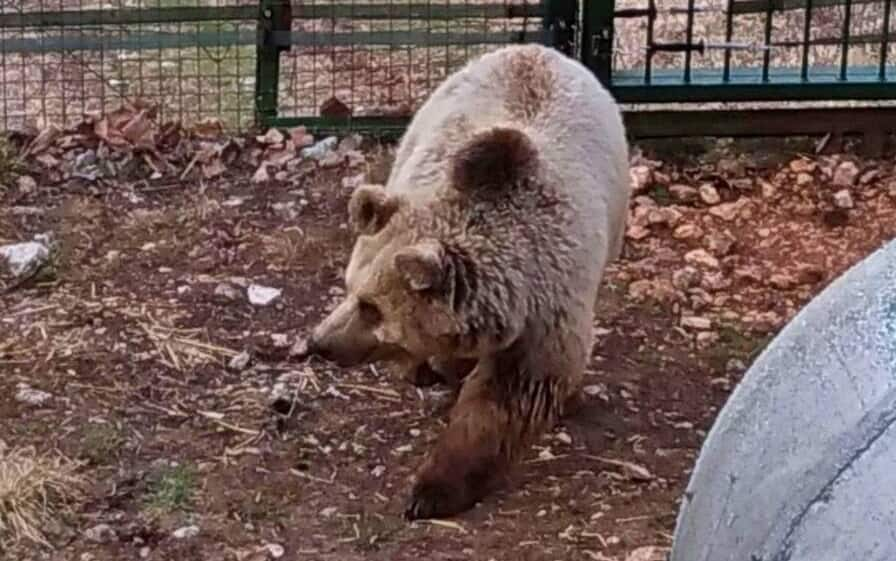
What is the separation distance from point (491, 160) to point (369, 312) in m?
0.52

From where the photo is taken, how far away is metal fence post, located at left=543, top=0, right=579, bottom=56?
7.31 m

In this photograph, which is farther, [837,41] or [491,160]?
[837,41]

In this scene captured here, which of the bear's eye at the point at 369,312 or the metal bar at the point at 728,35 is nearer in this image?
the bear's eye at the point at 369,312

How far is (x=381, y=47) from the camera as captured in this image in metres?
7.65

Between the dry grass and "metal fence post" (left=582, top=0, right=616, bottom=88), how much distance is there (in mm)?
3184

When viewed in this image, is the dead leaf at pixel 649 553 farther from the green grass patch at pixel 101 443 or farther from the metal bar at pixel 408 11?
the metal bar at pixel 408 11

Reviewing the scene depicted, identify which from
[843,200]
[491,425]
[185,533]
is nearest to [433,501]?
[491,425]

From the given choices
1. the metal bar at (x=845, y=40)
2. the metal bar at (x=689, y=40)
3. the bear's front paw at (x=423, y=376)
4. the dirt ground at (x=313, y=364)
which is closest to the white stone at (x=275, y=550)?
the dirt ground at (x=313, y=364)

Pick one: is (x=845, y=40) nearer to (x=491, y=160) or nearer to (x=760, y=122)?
(x=760, y=122)

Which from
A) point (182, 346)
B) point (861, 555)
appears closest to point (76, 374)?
point (182, 346)

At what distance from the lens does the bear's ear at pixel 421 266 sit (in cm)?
434

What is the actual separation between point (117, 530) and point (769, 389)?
108 inches

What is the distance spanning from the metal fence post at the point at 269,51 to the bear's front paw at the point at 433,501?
3.17 metres

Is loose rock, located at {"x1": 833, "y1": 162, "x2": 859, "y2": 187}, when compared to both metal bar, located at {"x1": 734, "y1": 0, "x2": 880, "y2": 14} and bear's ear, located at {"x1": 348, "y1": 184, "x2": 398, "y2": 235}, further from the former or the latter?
bear's ear, located at {"x1": 348, "y1": 184, "x2": 398, "y2": 235}
